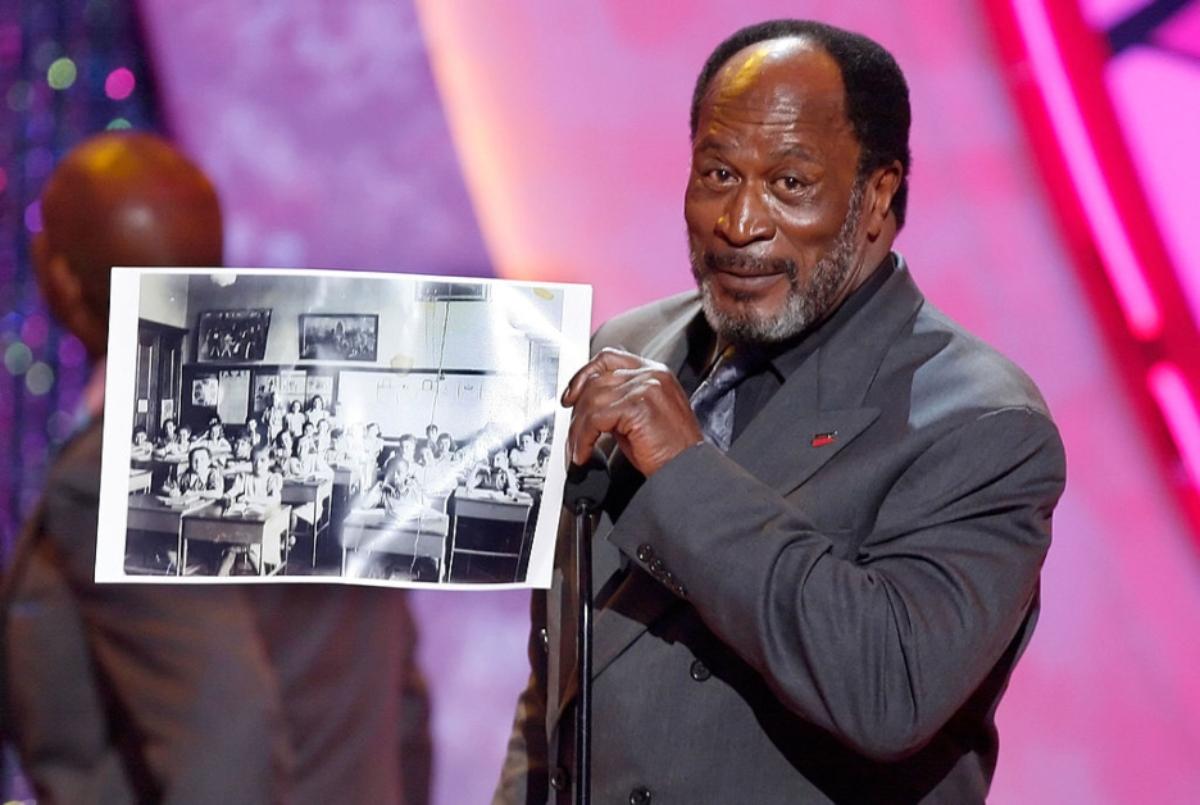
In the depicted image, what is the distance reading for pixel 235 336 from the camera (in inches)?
52.1

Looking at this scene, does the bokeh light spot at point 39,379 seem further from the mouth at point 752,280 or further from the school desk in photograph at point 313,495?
the mouth at point 752,280

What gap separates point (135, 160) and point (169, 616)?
656 millimetres

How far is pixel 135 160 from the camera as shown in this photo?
6.45ft

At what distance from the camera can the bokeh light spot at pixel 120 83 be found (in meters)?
2.10

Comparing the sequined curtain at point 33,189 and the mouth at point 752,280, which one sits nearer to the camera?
the mouth at point 752,280

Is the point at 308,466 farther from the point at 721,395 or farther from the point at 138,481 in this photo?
the point at 721,395

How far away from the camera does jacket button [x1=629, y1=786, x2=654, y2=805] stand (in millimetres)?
1232

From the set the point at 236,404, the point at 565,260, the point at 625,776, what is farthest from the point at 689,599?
the point at 565,260

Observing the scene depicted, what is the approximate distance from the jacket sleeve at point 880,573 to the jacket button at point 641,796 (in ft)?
0.54

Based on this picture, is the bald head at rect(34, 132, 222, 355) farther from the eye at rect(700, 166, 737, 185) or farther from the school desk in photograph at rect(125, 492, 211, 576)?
the eye at rect(700, 166, 737, 185)

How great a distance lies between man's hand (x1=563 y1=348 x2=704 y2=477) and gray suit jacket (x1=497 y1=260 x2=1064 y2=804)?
2 cm

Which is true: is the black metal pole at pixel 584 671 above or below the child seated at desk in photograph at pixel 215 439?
below

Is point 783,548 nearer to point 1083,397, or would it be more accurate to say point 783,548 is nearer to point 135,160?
point 1083,397

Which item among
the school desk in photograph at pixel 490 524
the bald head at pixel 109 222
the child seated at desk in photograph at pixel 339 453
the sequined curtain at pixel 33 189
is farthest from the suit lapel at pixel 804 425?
the sequined curtain at pixel 33 189
